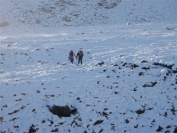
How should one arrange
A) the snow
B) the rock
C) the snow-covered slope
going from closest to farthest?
the snow < the rock < the snow-covered slope

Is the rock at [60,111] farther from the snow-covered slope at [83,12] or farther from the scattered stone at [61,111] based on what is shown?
the snow-covered slope at [83,12]

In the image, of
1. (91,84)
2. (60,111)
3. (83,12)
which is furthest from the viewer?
(83,12)

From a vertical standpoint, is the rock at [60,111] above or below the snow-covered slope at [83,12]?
below

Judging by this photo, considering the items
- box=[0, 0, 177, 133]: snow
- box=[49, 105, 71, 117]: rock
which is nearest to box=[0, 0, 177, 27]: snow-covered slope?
box=[0, 0, 177, 133]: snow

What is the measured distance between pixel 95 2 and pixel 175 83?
41401 millimetres

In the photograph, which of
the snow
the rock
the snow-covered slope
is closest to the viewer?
the snow

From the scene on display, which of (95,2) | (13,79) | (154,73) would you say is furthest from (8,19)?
(154,73)

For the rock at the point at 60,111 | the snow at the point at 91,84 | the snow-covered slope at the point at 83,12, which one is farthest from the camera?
the snow-covered slope at the point at 83,12

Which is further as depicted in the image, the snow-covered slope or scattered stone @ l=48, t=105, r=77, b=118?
the snow-covered slope

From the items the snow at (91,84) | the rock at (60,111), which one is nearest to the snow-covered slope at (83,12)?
the snow at (91,84)

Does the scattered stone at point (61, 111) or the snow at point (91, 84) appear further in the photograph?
the scattered stone at point (61, 111)

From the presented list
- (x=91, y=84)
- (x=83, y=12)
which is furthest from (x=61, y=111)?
(x=83, y=12)

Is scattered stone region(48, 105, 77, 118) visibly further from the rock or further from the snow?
the snow

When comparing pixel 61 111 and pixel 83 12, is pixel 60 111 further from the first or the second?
pixel 83 12
